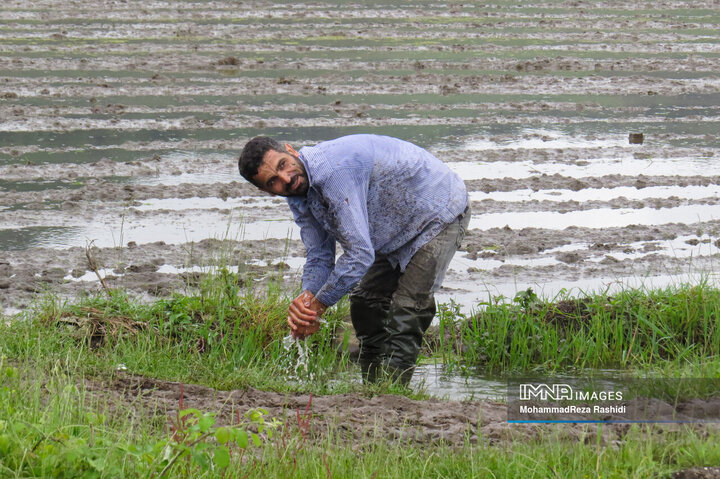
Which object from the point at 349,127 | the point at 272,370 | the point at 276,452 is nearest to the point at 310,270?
the point at 272,370

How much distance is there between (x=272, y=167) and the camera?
4.64 meters

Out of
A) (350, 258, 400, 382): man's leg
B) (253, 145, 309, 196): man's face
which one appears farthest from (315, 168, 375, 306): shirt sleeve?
(350, 258, 400, 382): man's leg

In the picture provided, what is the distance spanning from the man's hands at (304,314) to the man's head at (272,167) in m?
0.58

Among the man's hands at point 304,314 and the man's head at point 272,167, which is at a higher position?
the man's head at point 272,167

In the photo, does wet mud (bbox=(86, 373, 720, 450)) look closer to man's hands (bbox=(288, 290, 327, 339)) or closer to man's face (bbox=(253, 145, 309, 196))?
man's hands (bbox=(288, 290, 327, 339))

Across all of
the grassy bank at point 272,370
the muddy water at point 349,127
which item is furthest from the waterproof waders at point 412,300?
the muddy water at point 349,127

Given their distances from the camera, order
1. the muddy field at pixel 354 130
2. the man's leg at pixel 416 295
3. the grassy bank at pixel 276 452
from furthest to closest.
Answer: the muddy field at pixel 354 130 → the man's leg at pixel 416 295 → the grassy bank at pixel 276 452

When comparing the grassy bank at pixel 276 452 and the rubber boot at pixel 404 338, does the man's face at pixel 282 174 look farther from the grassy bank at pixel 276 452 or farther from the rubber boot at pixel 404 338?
the grassy bank at pixel 276 452

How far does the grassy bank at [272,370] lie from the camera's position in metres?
3.38

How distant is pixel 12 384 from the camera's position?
4105 mm

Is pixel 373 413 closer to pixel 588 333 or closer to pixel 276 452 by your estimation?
pixel 276 452

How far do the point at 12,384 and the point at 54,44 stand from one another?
1334cm

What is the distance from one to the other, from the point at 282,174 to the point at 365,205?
1.55 feet

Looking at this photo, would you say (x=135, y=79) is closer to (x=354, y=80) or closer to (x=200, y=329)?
(x=354, y=80)
